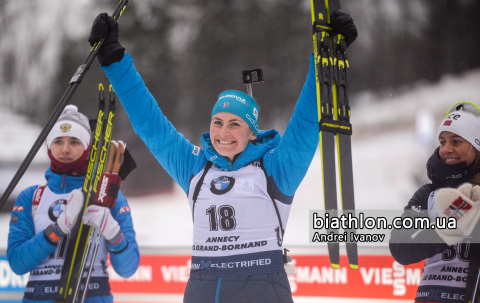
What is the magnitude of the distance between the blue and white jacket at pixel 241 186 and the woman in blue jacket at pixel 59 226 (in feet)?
2.88

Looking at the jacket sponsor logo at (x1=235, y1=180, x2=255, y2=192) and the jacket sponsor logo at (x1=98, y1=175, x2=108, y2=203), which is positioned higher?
the jacket sponsor logo at (x1=98, y1=175, x2=108, y2=203)

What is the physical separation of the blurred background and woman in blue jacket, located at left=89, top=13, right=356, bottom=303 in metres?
2.36

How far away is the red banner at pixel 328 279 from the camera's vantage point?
337cm

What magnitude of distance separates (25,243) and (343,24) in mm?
1966

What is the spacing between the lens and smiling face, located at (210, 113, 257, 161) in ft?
5.35

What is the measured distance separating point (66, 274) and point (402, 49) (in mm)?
3386

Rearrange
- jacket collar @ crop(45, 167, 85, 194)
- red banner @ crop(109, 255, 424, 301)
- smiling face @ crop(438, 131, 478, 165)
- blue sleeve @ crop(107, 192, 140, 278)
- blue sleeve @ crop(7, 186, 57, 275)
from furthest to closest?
red banner @ crop(109, 255, 424, 301) < jacket collar @ crop(45, 167, 85, 194) < blue sleeve @ crop(107, 192, 140, 278) < blue sleeve @ crop(7, 186, 57, 275) < smiling face @ crop(438, 131, 478, 165)

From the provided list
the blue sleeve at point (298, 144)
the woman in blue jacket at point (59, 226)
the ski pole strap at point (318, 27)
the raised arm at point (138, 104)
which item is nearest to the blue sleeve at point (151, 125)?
the raised arm at point (138, 104)

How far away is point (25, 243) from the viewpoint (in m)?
2.22

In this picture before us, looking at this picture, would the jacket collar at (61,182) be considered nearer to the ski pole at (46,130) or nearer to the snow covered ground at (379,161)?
the ski pole at (46,130)

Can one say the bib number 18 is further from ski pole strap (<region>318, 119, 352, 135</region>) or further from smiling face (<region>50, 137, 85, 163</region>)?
smiling face (<region>50, 137, 85, 163</region>)

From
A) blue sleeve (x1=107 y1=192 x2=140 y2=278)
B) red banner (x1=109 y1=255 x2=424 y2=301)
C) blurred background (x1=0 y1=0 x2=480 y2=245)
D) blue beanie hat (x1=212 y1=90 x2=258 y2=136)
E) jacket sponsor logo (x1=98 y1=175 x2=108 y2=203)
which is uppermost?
blurred background (x1=0 y1=0 x2=480 y2=245)

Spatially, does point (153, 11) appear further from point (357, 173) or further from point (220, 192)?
point (220, 192)

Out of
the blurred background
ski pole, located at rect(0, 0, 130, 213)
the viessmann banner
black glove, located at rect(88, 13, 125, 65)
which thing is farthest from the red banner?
black glove, located at rect(88, 13, 125, 65)
